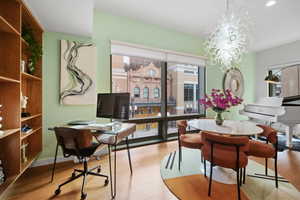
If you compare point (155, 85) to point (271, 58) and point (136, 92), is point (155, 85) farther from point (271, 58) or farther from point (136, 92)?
point (271, 58)

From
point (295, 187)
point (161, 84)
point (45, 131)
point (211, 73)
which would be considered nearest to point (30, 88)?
point (45, 131)

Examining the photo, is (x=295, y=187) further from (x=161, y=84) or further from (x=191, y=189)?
(x=161, y=84)

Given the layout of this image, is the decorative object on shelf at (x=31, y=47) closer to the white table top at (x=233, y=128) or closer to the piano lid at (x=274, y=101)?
the white table top at (x=233, y=128)

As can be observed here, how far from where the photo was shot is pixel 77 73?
273 cm

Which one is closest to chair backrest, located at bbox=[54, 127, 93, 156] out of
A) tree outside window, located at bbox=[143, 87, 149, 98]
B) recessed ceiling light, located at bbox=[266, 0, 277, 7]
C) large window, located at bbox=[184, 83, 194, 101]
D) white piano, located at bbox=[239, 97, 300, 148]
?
tree outside window, located at bbox=[143, 87, 149, 98]

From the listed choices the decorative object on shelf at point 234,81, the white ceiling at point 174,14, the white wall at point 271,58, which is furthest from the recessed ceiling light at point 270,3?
the white wall at point 271,58

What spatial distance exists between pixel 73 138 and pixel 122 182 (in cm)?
95

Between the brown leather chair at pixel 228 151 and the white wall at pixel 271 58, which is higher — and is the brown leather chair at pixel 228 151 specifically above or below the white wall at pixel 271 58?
below

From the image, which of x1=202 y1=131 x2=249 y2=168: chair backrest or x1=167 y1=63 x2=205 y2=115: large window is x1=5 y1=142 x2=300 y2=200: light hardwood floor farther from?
x1=167 y1=63 x2=205 y2=115: large window

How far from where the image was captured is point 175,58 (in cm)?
386

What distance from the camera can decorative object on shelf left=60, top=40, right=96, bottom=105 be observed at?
2.64m

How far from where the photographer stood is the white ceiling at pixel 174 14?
2.01 meters

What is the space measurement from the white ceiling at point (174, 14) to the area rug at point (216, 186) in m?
2.72

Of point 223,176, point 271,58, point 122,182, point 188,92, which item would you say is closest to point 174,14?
point 188,92
